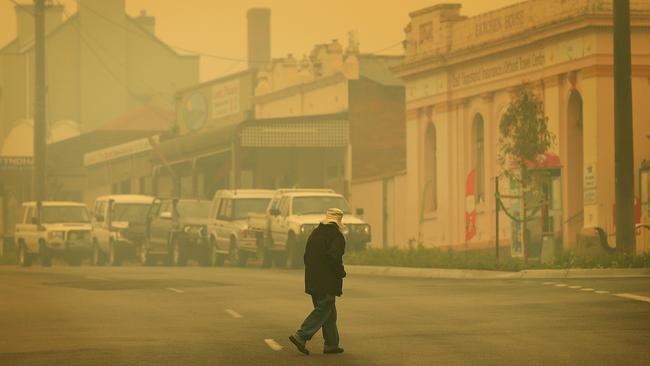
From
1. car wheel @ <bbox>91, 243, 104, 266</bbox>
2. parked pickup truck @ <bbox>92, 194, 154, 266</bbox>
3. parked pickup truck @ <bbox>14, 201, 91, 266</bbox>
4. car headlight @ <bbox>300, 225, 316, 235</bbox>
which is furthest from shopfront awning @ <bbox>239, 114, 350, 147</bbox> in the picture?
car headlight @ <bbox>300, 225, 316, 235</bbox>

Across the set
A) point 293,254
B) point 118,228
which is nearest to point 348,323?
point 293,254

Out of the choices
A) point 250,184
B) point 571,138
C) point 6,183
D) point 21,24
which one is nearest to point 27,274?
point 571,138

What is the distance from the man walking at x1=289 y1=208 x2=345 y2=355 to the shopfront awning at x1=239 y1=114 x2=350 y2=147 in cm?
4037

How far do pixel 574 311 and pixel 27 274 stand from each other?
1973 centimetres

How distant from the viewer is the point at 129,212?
50.6 m

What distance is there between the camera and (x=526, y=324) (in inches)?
793

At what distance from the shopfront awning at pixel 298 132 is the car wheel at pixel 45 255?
35.1ft

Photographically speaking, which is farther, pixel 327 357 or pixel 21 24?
pixel 21 24

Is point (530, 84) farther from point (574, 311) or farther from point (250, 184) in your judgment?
point (250, 184)

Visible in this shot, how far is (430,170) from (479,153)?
379cm

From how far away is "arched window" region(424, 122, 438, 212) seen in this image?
53.2 meters

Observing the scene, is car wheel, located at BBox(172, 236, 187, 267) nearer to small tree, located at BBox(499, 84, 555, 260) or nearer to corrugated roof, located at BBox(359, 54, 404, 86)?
small tree, located at BBox(499, 84, 555, 260)

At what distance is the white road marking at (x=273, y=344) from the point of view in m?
17.5

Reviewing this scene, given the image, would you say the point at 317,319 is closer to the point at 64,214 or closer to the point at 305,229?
the point at 305,229
